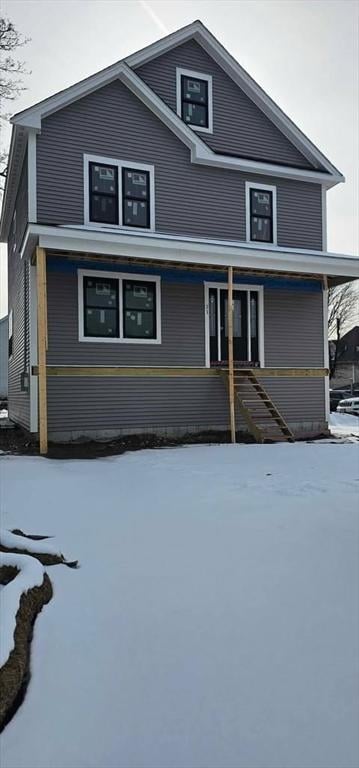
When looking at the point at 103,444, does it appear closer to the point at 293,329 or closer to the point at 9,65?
the point at 293,329

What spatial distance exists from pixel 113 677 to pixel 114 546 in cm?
147

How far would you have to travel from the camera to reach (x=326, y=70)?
410 inches

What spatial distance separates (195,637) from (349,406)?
20301mm

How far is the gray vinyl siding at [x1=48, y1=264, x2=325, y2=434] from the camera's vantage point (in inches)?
391

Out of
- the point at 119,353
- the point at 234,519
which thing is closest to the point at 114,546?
the point at 234,519

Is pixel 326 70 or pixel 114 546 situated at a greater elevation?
pixel 326 70

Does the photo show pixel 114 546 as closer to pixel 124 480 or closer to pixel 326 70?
pixel 124 480

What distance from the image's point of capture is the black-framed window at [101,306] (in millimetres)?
10156

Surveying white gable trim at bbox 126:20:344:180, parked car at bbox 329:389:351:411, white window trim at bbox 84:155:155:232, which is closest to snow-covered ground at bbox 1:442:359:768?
white window trim at bbox 84:155:155:232

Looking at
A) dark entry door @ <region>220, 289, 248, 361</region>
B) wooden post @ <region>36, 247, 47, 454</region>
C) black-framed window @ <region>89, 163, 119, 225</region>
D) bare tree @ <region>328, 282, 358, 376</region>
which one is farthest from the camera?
bare tree @ <region>328, 282, 358, 376</region>

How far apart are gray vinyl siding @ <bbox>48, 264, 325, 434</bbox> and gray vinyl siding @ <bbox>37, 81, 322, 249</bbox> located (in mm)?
1349

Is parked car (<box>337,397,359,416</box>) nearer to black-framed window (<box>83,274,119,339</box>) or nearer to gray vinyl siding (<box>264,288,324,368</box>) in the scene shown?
gray vinyl siding (<box>264,288,324,368</box>)

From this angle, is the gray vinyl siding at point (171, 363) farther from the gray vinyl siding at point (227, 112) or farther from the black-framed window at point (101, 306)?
the gray vinyl siding at point (227, 112)

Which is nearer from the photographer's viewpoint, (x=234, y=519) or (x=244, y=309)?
(x=234, y=519)
